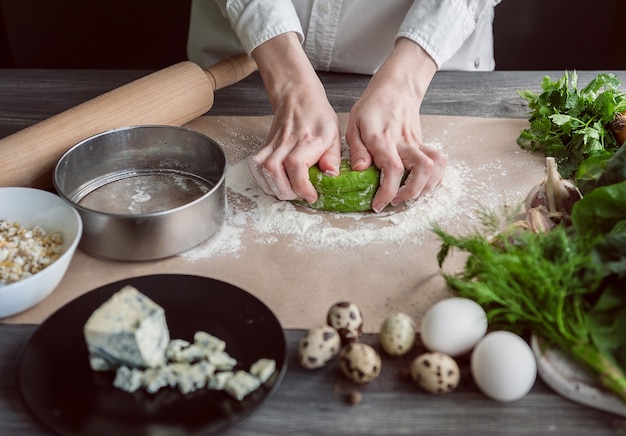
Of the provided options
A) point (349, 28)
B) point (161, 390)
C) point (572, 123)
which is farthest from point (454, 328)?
point (349, 28)

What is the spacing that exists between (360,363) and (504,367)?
21 centimetres

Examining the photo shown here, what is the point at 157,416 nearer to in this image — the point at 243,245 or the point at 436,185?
the point at 243,245

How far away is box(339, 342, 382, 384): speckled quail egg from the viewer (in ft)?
3.44

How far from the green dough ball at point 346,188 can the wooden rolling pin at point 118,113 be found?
45cm

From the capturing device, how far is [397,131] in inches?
62.5

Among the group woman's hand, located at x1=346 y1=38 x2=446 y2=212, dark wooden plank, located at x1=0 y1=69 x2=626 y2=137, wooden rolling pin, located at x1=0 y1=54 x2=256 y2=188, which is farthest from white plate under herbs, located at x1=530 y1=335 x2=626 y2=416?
wooden rolling pin, located at x1=0 y1=54 x2=256 y2=188

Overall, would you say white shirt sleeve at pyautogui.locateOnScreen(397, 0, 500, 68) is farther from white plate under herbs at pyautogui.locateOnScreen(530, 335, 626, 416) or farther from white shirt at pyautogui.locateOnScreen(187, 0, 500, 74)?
white plate under herbs at pyautogui.locateOnScreen(530, 335, 626, 416)

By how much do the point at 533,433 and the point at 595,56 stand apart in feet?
7.85

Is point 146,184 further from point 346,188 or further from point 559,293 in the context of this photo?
point 559,293

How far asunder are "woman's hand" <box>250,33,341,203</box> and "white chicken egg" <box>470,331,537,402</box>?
581 mm

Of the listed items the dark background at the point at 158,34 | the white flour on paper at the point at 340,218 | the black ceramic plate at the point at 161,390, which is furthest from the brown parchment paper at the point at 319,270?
the dark background at the point at 158,34

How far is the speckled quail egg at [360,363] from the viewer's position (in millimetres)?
1048

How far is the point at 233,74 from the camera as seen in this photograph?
1944mm

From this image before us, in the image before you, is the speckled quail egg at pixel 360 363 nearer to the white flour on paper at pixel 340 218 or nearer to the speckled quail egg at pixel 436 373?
the speckled quail egg at pixel 436 373
